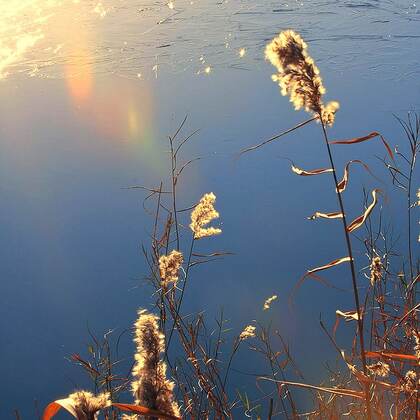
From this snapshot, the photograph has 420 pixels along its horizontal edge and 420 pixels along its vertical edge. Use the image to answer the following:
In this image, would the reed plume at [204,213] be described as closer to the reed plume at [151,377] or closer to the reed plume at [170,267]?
the reed plume at [170,267]

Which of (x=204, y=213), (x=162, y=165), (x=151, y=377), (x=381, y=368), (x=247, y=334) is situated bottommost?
(x=162, y=165)

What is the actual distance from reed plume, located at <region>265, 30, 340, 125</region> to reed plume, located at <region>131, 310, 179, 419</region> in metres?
0.40

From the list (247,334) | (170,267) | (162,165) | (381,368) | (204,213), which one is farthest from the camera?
(162,165)

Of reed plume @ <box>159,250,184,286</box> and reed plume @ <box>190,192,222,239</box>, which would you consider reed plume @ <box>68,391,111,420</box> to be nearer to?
reed plume @ <box>159,250,184,286</box>

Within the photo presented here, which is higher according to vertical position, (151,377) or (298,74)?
(298,74)

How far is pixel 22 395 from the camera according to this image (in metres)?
3.49

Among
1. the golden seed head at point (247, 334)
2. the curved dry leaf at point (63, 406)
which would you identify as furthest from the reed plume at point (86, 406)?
the golden seed head at point (247, 334)

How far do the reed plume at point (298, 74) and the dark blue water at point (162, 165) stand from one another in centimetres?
271

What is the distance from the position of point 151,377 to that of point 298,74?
48 centimetres

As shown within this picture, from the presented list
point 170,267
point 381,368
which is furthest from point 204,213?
point 381,368

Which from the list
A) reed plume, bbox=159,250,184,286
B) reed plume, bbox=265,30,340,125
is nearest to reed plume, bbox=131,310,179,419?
reed plume, bbox=265,30,340,125

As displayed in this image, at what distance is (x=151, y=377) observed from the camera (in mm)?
647

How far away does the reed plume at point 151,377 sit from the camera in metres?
0.63

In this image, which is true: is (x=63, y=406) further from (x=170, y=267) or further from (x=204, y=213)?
(x=204, y=213)
